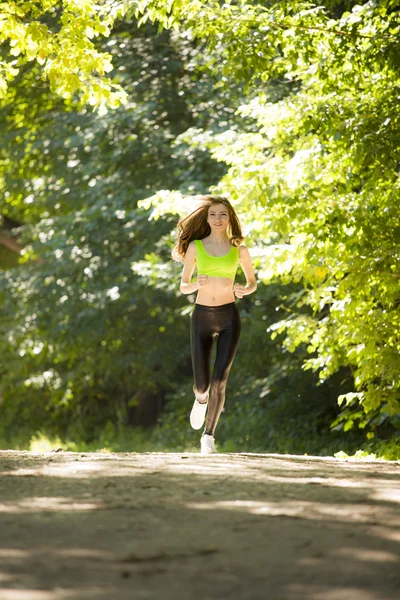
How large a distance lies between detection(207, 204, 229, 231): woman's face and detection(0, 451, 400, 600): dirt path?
2.41 metres

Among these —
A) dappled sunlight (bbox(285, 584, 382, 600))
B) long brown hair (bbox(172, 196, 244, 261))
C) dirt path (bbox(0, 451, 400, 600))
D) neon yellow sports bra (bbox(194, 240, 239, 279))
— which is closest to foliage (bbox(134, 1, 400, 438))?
long brown hair (bbox(172, 196, 244, 261))

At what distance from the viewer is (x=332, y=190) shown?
11.0 metres

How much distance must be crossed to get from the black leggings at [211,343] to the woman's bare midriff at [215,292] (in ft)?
0.13

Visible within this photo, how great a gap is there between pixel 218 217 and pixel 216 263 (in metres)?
0.37

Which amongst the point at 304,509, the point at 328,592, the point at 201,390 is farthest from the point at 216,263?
the point at 328,592

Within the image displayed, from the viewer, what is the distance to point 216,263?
847cm

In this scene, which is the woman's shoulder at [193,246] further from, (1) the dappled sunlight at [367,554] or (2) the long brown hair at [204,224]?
(1) the dappled sunlight at [367,554]

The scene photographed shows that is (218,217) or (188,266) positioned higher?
(218,217)

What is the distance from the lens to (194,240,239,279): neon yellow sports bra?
27.7 ft

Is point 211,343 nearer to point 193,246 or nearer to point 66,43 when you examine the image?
point 193,246

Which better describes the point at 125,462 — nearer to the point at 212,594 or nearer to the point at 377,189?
the point at 212,594

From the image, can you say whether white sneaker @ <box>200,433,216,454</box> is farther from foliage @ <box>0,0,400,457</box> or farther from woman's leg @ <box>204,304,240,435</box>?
foliage @ <box>0,0,400,457</box>

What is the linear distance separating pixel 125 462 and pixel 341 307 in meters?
4.24

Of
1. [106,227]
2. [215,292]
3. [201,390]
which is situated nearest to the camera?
[215,292]
